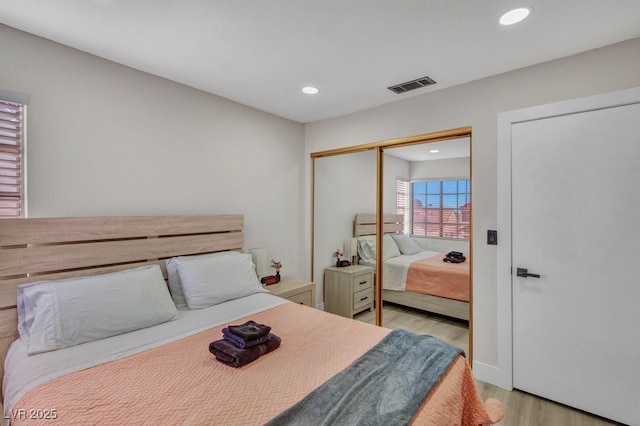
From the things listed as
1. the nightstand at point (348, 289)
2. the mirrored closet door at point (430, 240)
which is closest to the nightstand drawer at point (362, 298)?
the nightstand at point (348, 289)

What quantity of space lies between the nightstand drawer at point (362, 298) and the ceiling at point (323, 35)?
2143 mm

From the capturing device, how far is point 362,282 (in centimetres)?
339

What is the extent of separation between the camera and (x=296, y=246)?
3822mm

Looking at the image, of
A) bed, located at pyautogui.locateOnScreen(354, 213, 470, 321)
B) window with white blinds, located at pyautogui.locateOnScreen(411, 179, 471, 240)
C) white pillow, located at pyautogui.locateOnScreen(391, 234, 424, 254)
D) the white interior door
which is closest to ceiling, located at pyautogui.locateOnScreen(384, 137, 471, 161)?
window with white blinds, located at pyautogui.locateOnScreen(411, 179, 471, 240)

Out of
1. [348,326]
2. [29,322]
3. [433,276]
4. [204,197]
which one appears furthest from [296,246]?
[29,322]

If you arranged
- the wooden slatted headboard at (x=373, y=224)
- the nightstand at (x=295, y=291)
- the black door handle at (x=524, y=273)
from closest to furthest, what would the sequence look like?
the black door handle at (x=524, y=273) → the nightstand at (x=295, y=291) → the wooden slatted headboard at (x=373, y=224)

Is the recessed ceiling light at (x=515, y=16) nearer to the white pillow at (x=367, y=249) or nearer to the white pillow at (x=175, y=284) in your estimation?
the white pillow at (x=367, y=249)

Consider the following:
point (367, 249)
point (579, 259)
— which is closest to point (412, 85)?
point (367, 249)

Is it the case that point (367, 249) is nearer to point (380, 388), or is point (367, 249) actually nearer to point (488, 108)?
point (488, 108)

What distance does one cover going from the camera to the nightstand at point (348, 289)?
336cm

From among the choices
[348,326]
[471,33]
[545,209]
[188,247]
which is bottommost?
[348,326]

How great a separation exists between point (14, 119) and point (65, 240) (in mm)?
807

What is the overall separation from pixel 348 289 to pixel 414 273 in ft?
2.68

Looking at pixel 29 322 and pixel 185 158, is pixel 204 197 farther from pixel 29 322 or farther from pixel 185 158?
pixel 29 322
